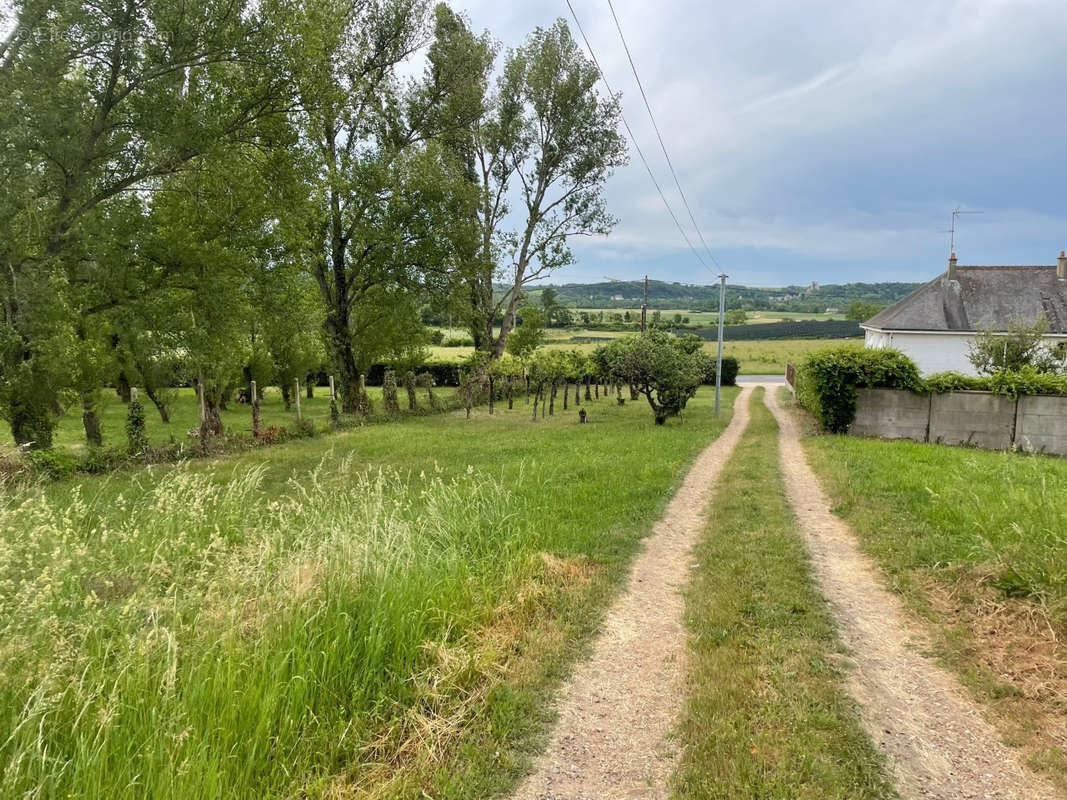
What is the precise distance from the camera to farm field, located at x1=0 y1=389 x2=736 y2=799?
278cm

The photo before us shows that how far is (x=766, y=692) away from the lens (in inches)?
148

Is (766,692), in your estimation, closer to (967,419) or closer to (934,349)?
→ (967,419)

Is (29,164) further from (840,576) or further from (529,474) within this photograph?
(840,576)

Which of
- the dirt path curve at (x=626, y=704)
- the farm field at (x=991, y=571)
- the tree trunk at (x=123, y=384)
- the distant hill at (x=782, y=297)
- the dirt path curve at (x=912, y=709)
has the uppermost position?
the distant hill at (x=782, y=297)

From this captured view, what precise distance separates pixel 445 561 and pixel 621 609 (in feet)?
5.43

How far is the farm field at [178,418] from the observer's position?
18.5m

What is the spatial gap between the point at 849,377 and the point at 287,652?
16.1 m

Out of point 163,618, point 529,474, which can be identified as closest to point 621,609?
point 163,618

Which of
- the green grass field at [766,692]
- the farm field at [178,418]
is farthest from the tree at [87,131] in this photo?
the green grass field at [766,692]

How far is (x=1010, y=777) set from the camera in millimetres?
3078

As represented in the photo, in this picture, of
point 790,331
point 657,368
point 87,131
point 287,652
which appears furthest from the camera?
point 790,331

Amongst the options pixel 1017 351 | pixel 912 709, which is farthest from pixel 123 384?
pixel 1017 351

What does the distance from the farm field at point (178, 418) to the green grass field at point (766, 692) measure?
613 inches

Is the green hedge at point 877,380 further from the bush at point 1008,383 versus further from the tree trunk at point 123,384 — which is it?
the tree trunk at point 123,384
